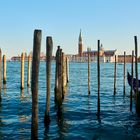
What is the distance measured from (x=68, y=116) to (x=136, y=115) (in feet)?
11.0

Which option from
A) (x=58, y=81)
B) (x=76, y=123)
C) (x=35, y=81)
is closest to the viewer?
(x=35, y=81)

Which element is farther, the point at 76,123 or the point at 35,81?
the point at 76,123

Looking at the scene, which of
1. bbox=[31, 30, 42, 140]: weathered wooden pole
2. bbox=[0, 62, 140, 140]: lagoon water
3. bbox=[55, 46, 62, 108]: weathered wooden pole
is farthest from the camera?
bbox=[55, 46, 62, 108]: weathered wooden pole

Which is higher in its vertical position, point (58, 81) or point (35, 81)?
point (35, 81)

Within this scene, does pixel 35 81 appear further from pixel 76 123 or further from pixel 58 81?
pixel 58 81

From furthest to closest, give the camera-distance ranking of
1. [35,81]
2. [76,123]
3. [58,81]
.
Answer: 1. [58,81]
2. [76,123]
3. [35,81]

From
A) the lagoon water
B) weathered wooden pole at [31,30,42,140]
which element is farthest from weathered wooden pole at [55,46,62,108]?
weathered wooden pole at [31,30,42,140]

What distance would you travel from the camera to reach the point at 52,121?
18188 millimetres

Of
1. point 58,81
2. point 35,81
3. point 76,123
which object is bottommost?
point 76,123

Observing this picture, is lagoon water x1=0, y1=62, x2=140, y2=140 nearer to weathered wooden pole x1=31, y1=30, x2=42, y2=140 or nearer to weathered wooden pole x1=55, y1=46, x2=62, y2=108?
weathered wooden pole x1=55, y1=46, x2=62, y2=108

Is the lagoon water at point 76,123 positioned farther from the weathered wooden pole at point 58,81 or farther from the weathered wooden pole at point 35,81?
the weathered wooden pole at point 35,81

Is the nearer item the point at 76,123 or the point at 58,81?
the point at 76,123

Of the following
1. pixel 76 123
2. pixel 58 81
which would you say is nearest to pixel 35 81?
pixel 76 123

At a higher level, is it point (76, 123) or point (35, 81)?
point (35, 81)
